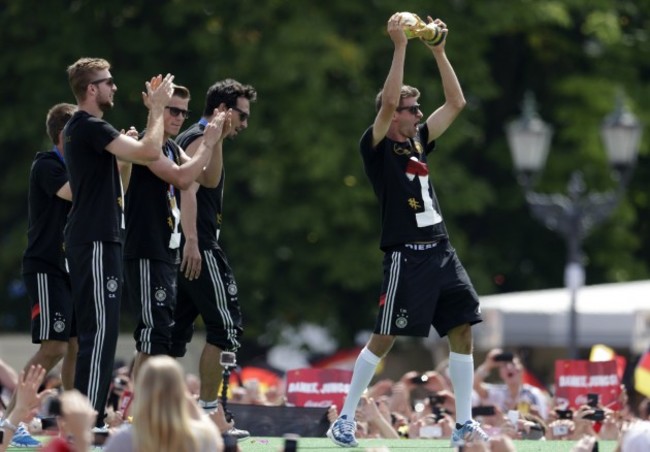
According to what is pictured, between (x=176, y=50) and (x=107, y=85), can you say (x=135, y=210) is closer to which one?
(x=107, y=85)

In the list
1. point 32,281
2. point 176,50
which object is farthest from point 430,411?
point 176,50

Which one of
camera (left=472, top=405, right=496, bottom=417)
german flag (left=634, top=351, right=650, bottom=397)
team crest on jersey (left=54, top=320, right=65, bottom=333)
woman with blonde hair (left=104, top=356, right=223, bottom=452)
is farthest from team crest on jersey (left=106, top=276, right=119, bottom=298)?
german flag (left=634, top=351, right=650, bottom=397)

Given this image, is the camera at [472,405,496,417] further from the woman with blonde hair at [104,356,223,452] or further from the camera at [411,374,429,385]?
the woman with blonde hair at [104,356,223,452]

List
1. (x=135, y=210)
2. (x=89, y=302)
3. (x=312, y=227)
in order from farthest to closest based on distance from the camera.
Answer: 1. (x=312, y=227)
2. (x=135, y=210)
3. (x=89, y=302)

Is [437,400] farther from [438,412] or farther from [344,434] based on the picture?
[344,434]

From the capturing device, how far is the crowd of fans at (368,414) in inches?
258

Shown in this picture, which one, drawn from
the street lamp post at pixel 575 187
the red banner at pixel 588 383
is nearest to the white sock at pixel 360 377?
the red banner at pixel 588 383

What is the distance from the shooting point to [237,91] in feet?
34.6

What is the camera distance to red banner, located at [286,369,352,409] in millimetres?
13234

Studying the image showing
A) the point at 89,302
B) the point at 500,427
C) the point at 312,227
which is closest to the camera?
the point at 89,302

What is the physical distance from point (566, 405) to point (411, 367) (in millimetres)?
12017

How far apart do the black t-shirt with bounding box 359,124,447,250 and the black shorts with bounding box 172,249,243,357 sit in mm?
961

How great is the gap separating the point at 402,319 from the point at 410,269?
290 mm

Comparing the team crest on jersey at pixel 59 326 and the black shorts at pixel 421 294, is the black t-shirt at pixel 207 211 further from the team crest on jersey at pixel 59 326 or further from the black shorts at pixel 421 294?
the black shorts at pixel 421 294
